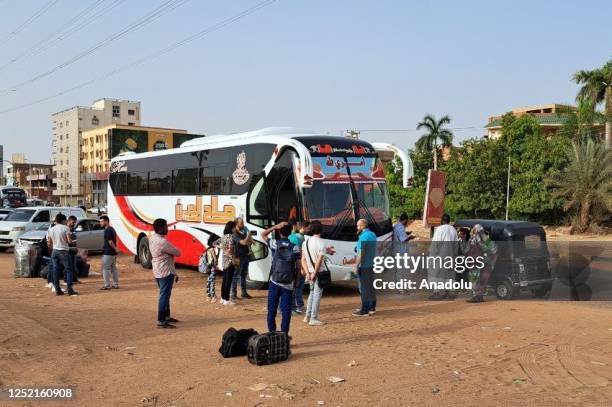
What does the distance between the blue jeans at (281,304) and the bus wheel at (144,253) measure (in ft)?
37.5

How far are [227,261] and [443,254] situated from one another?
4.72m

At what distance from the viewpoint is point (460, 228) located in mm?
13547

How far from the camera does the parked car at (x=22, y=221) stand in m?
23.2

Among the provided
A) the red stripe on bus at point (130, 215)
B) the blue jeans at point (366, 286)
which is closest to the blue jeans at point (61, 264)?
the red stripe on bus at point (130, 215)

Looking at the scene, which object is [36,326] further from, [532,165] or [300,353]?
[532,165]

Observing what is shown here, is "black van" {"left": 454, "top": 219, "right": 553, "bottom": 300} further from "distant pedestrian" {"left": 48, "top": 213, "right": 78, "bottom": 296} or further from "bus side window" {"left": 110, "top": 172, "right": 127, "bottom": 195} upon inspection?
"bus side window" {"left": 110, "top": 172, "right": 127, "bottom": 195}

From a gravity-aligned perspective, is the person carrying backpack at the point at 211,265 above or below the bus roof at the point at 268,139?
below

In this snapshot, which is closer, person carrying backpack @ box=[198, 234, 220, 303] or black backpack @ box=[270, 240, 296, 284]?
black backpack @ box=[270, 240, 296, 284]

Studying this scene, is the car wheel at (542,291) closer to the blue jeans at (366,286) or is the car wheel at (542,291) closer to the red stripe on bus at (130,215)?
the blue jeans at (366,286)

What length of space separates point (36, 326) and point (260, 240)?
5539 millimetres

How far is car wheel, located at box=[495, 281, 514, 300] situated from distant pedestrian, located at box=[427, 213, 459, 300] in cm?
98

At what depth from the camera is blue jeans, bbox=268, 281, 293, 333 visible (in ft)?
27.5

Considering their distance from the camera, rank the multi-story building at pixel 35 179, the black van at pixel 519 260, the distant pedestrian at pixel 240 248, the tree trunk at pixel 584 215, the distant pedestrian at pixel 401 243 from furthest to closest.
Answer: the multi-story building at pixel 35 179 < the tree trunk at pixel 584 215 < the distant pedestrian at pixel 401 243 < the black van at pixel 519 260 < the distant pedestrian at pixel 240 248

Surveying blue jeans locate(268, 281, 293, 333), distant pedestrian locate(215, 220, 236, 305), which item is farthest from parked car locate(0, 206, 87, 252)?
blue jeans locate(268, 281, 293, 333)
